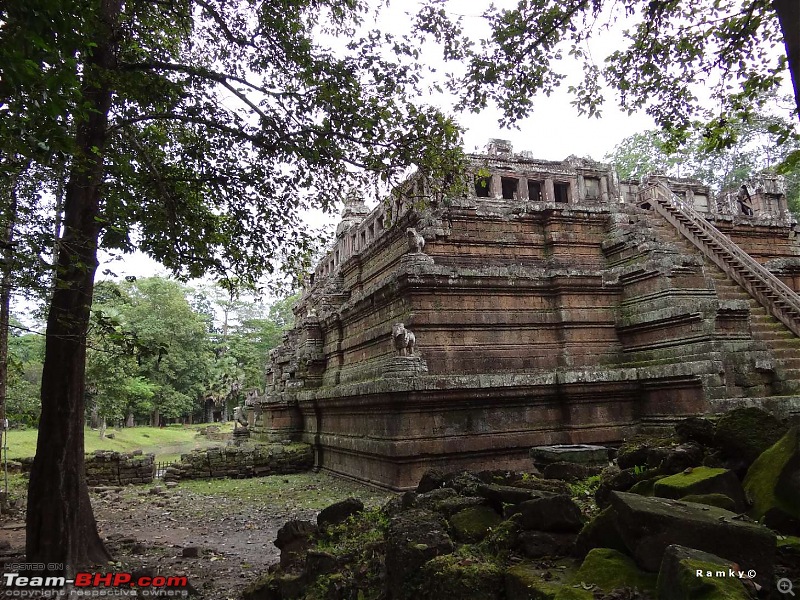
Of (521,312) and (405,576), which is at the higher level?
(521,312)

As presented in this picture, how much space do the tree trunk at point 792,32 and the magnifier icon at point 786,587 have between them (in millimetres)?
3976

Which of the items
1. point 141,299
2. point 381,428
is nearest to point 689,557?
point 381,428

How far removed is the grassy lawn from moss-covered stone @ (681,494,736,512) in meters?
24.2

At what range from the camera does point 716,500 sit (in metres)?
4.03

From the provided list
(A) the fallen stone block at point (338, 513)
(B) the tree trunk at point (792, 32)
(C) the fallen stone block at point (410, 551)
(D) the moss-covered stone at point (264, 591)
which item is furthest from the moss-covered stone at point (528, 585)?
(B) the tree trunk at point (792, 32)

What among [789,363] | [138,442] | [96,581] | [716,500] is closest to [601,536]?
[716,500]

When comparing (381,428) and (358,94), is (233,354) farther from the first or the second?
(358,94)

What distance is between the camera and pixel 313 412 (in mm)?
16891

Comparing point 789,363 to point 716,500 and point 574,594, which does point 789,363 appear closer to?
point 716,500

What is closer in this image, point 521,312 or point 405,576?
point 405,576

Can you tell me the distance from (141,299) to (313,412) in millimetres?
30711

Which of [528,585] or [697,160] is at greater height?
[697,160]

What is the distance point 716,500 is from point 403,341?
7796 mm

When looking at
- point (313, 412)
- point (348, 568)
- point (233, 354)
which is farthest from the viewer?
point (233, 354)
